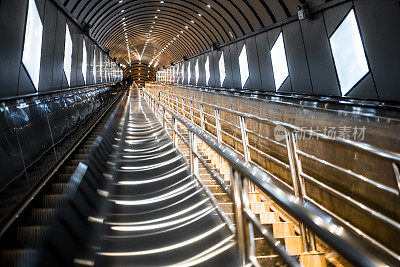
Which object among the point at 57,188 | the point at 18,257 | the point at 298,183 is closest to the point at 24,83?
the point at 57,188

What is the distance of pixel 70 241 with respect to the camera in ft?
7.84

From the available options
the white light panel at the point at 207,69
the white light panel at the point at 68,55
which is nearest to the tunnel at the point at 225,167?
the white light panel at the point at 68,55

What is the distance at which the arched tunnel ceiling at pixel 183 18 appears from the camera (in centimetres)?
1579

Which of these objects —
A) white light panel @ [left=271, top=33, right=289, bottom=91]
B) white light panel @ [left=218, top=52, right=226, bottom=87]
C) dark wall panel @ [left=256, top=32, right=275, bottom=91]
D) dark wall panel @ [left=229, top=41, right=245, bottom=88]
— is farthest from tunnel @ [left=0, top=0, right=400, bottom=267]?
white light panel @ [left=218, top=52, right=226, bottom=87]

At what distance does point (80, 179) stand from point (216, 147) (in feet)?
6.65

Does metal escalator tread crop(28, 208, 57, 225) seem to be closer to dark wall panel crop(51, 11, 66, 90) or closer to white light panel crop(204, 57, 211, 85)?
dark wall panel crop(51, 11, 66, 90)

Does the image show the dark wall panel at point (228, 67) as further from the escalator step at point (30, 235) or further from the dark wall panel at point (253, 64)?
→ the escalator step at point (30, 235)

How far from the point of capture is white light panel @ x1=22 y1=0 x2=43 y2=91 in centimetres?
1002

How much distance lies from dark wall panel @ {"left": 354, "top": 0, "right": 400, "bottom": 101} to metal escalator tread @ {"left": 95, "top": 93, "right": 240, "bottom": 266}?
731cm

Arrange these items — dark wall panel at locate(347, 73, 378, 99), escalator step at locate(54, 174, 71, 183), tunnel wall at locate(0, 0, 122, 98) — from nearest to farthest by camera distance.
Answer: escalator step at locate(54, 174, 71, 183) < tunnel wall at locate(0, 0, 122, 98) < dark wall panel at locate(347, 73, 378, 99)

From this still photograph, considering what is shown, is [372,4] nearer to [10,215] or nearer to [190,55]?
[10,215]

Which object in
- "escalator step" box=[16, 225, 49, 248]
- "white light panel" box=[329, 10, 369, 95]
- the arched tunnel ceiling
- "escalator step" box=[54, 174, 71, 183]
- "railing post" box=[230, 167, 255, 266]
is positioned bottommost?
"escalator step" box=[16, 225, 49, 248]

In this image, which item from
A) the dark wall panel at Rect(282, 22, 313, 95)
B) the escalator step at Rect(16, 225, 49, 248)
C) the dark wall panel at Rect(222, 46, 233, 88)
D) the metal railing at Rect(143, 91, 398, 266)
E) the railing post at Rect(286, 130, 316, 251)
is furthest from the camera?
the dark wall panel at Rect(222, 46, 233, 88)

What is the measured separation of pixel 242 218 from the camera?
191 centimetres
